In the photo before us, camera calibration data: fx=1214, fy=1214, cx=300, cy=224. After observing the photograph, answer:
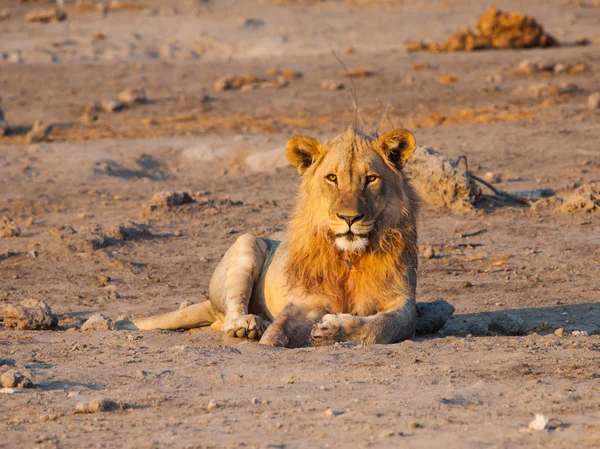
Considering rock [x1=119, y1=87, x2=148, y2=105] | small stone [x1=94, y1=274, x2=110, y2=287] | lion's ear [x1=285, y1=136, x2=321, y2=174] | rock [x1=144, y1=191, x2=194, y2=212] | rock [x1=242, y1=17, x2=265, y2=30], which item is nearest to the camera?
lion's ear [x1=285, y1=136, x2=321, y2=174]

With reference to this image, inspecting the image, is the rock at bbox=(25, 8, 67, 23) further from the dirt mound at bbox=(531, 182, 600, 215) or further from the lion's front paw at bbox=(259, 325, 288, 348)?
the lion's front paw at bbox=(259, 325, 288, 348)

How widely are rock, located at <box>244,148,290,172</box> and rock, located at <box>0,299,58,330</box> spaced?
6017 mm

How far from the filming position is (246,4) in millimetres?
28875

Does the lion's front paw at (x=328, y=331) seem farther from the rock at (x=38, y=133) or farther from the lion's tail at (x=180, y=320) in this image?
the rock at (x=38, y=133)

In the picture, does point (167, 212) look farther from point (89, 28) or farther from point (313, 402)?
point (89, 28)

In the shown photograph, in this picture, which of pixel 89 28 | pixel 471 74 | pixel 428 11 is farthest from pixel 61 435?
pixel 428 11

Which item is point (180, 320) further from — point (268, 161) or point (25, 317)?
point (268, 161)

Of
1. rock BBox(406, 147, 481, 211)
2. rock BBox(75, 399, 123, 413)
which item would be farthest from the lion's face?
rock BBox(406, 147, 481, 211)

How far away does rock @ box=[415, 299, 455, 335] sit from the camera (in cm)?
775

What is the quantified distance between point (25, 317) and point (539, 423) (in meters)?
4.34

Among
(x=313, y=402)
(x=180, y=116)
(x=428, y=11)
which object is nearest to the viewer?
(x=313, y=402)

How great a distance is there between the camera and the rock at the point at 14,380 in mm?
5832

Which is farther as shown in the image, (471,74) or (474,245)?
(471,74)

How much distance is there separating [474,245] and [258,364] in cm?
492
